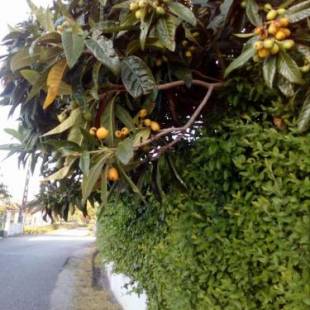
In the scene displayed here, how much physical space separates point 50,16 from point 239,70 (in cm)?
105

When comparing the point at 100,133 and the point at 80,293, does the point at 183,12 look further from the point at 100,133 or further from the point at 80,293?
the point at 80,293

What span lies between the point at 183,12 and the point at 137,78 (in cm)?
38

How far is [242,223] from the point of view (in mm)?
2012

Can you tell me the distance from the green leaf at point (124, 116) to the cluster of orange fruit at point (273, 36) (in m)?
0.84

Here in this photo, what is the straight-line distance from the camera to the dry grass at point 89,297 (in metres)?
6.54

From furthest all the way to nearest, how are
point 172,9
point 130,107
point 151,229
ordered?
point 151,229, point 130,107, point 172,9

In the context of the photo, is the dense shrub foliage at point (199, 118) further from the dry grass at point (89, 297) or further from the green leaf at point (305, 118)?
the dry grass at point (89, 297)

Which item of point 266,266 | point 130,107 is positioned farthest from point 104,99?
point 266,266

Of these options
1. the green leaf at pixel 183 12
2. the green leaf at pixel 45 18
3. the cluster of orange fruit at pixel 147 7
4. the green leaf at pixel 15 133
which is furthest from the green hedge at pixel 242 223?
the green leaf at pixel 15 133

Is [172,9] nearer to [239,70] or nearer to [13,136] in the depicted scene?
[239,70]

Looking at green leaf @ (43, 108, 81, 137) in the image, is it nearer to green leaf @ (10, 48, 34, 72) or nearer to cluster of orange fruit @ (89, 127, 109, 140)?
cluster of orange fruit @ (89, 127, 109, 140)

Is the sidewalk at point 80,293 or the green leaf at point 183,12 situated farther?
the sidewalk at point 80,293

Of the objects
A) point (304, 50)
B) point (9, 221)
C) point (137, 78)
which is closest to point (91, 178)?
point (137, 78)

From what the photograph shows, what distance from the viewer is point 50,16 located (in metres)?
2.14
